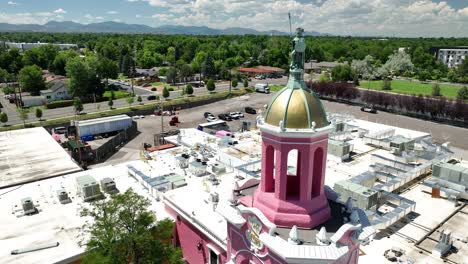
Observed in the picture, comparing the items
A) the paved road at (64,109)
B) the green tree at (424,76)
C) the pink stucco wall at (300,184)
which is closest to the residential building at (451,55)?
the green tree at (424,76)

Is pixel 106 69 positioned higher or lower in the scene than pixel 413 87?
higher

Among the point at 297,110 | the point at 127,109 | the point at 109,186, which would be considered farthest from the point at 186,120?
the point at 297,110

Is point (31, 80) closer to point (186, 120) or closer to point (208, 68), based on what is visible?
point (186, 120)

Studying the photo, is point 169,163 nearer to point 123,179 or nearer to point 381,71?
point 123,179

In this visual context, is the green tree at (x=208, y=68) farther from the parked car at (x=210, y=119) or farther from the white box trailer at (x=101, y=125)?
the white box trailer at (x=101, y=125)

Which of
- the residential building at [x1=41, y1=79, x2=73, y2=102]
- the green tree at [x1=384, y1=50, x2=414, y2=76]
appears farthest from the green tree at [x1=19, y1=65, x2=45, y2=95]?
the green tree at [x1=384, y1=50, x2=414, y2=76]

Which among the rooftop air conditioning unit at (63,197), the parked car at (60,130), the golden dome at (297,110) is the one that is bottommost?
the parked car at (60,130)
